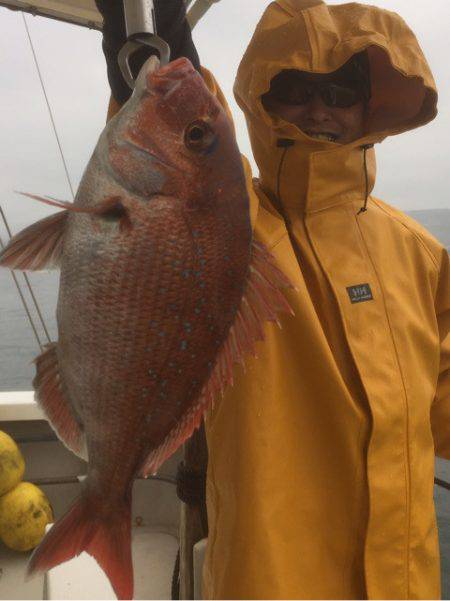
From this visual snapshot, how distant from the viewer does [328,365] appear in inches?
61.2

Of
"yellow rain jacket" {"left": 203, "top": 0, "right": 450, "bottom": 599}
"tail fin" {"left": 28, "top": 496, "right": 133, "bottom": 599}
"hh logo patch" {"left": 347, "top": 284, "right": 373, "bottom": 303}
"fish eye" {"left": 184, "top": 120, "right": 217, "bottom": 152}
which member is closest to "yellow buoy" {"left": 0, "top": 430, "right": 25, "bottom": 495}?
"yellow rain jacket" {"left": 203, "top": 0, "right": 450, "bottom": 599}

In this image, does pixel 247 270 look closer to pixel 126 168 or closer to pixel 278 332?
pixel 126 168

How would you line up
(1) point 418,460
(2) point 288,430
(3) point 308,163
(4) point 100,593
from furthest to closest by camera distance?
(4) point 100,593, (3) point 308,163, (1) point 418,460, (2) point 288,430

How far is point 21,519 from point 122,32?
10.1 feet

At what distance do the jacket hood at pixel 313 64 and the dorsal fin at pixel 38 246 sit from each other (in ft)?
3.20

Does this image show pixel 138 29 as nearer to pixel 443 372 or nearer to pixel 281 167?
Result: pixel 281 167

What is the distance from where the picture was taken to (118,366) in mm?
1104

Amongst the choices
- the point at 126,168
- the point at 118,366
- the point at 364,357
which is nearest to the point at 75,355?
the point at 118,366

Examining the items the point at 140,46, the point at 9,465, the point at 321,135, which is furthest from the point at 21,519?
the point at 140,46

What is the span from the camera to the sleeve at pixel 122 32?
1.41 m

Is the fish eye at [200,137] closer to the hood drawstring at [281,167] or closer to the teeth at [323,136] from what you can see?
the hood drawstring at [281,167]

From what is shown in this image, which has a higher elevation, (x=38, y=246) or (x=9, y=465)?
(x=38, y=246)

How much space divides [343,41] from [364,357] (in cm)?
119

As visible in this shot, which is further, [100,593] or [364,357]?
[100,593]
